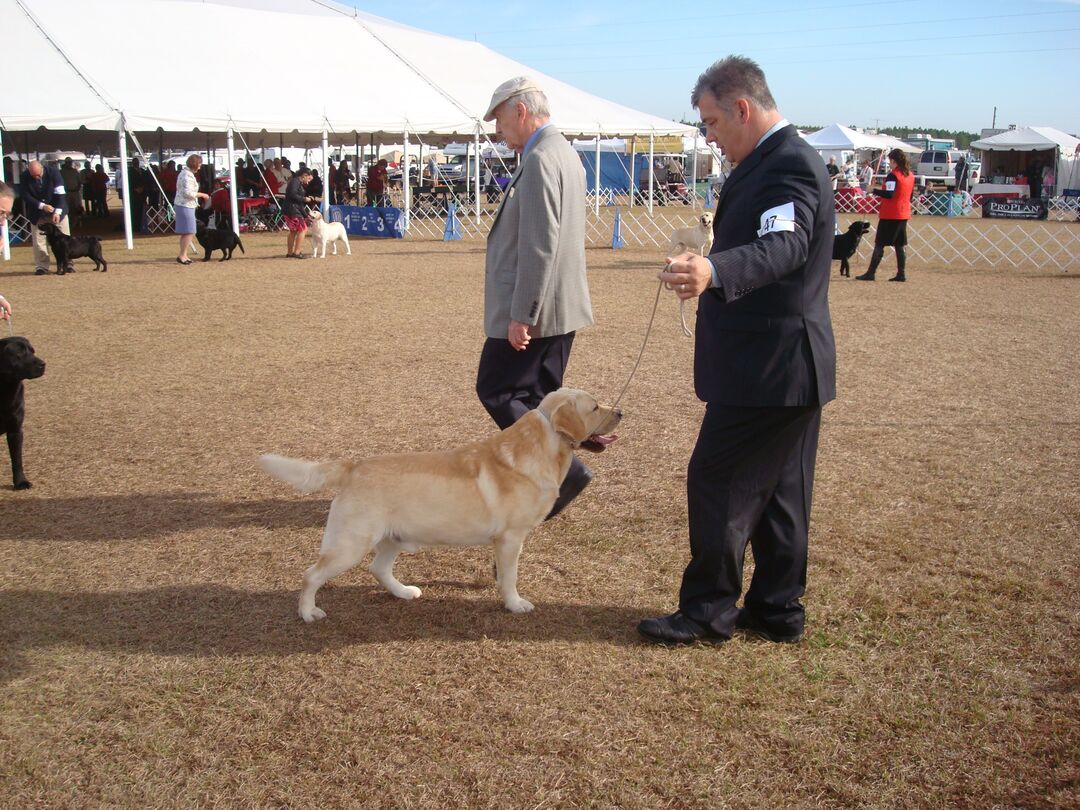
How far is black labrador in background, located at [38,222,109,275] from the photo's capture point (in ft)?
49.9

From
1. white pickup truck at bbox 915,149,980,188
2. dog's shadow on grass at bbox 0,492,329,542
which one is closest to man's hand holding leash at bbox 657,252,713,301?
dog's shadow on grass at bbox 0,492,329,542

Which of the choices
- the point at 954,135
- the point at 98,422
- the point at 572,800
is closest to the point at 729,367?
the point at 572,800

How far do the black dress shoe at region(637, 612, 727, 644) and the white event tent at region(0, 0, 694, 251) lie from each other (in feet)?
59.1

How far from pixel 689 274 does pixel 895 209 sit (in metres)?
13.0

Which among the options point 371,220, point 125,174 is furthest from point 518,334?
point 371,220

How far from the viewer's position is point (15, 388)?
5.16 meters

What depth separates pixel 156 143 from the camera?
30281 mm

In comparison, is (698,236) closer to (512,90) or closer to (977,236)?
(512,90)

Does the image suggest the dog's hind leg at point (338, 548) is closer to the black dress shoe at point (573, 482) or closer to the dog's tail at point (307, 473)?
the dog's tail at point (307, 473)

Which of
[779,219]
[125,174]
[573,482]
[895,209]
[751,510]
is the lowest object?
[573,482]

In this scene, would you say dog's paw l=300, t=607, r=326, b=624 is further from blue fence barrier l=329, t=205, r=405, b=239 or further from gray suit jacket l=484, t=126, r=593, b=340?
blue fence barrier l=329, t=205, r=405, b=239

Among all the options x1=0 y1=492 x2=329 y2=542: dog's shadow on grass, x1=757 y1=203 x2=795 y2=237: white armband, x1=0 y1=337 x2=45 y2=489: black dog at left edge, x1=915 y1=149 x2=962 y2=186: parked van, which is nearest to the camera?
x1=757 y1=203 x2=795 y2=237: white armband

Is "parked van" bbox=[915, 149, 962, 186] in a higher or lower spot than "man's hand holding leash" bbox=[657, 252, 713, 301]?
higher

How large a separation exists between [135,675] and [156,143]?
3118cm
